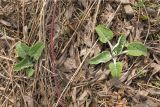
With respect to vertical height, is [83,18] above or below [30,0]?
below

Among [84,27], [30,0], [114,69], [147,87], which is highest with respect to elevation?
[30,0]

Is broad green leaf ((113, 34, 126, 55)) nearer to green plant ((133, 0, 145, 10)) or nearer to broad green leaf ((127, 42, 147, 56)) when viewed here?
broad green leaf ((127, 42, 147, 56))

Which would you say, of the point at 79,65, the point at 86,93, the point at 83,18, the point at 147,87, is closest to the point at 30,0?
the point at 83,18

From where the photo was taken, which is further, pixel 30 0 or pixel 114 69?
pixel 30 0

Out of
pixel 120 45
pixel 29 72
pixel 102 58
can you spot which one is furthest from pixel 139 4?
pixel 29 72

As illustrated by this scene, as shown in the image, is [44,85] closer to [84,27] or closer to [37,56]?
[37,56]

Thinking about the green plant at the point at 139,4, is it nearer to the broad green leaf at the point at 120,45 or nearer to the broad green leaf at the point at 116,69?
the broad green leaf at the point at 120,45
